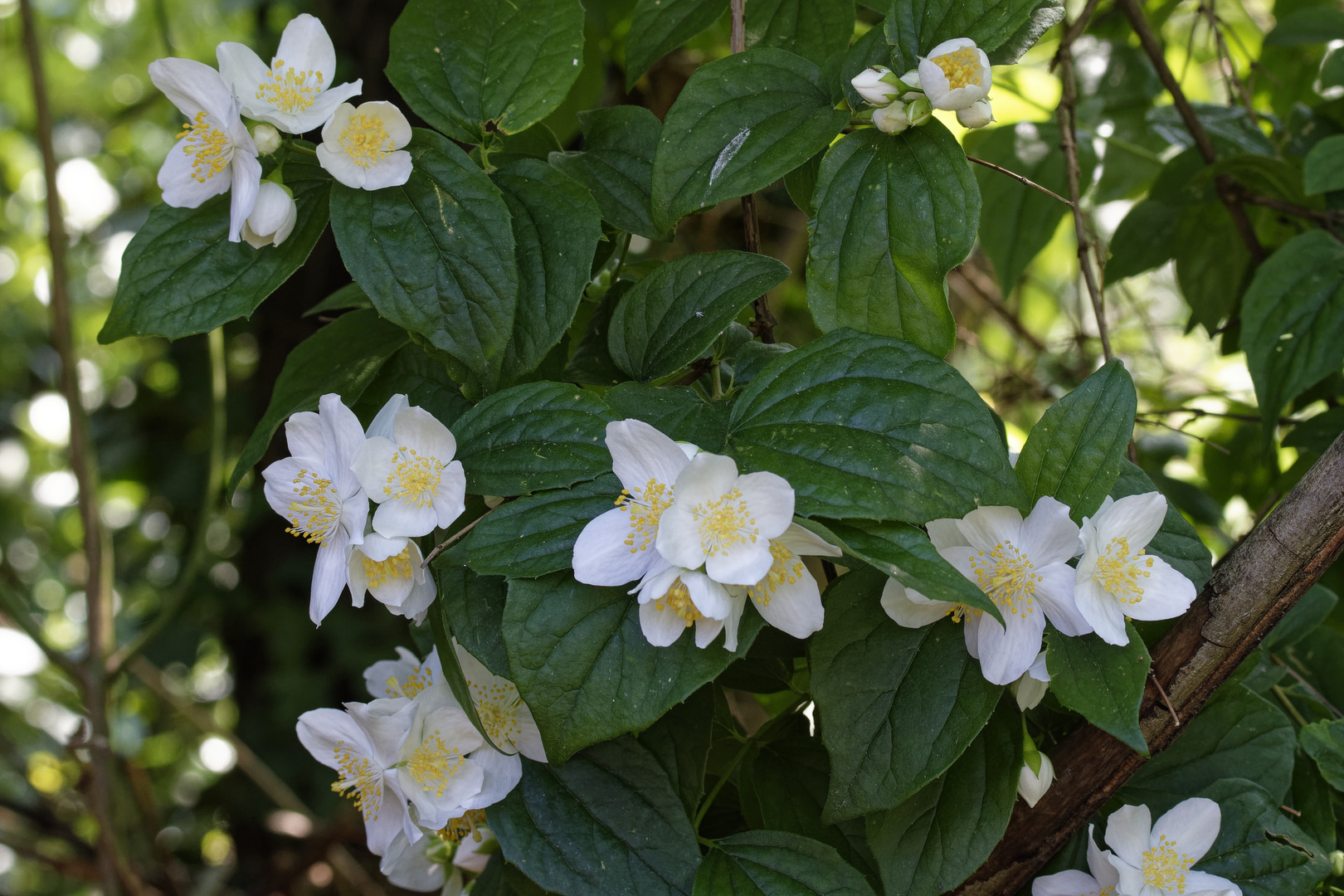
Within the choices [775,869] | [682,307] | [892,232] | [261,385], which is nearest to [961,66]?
[892,232]

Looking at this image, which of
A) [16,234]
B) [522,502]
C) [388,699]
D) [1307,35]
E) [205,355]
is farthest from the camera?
[16,234]

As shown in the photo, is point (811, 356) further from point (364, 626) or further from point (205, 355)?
point (205, 355)

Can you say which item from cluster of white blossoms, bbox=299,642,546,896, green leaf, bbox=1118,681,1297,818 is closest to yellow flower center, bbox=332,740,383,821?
cluster of white blossoms, bbox=299,642,546,896

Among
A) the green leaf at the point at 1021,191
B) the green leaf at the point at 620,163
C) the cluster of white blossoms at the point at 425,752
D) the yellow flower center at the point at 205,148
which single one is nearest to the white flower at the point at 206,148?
the yellow flower center at the point at 205,148

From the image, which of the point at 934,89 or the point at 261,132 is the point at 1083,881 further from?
the point at 261,132

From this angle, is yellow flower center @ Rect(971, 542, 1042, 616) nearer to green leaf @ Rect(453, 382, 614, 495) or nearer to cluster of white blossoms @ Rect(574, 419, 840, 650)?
cluster of white blossoms @ Rect(574, 419, 840, 650)

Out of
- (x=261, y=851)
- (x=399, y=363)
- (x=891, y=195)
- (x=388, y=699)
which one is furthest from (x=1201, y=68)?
(x=261, y=851)

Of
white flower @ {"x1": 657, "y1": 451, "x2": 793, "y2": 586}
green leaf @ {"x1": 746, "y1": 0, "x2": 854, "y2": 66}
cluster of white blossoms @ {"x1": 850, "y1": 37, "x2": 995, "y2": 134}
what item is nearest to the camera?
white flower @ {"x1": 657, "y1": 451, "x2": 793, "y2": 586}

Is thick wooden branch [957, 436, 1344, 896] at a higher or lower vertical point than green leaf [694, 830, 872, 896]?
higher

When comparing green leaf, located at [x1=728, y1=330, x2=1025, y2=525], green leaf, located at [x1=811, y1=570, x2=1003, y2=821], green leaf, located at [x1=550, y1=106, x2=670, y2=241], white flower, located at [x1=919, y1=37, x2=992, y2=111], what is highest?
white flower, located at [x1=919, y1=37, x2=992, y2=111]
